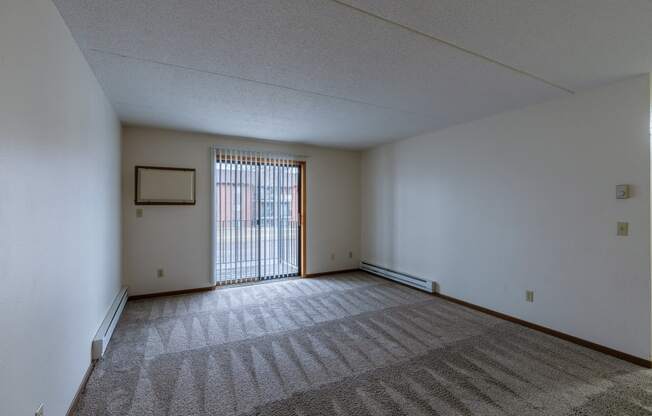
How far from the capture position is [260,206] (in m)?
4.98

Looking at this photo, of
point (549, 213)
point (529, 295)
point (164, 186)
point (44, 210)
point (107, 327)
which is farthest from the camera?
point (164, 186)

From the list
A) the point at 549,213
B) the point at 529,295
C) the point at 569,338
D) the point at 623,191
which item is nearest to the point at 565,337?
the point at 569,338

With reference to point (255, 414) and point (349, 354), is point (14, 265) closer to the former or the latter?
point (255, 414)

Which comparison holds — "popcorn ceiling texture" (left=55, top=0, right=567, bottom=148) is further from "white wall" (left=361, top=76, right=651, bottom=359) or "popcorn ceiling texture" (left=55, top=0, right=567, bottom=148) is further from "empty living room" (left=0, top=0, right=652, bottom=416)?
"white wall" (left=361, top=76, right=651, bottom=359)

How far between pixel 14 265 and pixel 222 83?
80.6 inches

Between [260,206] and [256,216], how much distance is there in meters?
0.19

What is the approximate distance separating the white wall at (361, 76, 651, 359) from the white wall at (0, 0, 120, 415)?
13.6 feet

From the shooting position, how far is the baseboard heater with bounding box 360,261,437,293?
4375 millimetres

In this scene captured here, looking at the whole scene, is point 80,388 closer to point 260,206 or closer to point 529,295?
point 260,206

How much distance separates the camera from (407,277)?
475 centimetres

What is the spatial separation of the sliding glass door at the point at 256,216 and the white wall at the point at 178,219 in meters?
0.18

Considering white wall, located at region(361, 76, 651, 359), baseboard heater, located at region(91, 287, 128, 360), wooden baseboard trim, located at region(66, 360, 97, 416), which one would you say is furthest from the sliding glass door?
wooden baseboard trim, located at region(66, 360, 97, 416)

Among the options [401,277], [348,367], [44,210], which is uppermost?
[44,210]

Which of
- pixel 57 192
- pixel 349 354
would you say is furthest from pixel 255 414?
pixel 57 192
